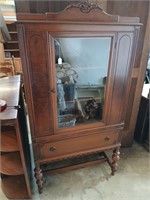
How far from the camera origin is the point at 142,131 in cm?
203

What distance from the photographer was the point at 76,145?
1358 millimetres

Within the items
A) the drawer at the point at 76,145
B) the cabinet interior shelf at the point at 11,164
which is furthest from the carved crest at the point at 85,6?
the cabinet interior shelf at the point at 11,164

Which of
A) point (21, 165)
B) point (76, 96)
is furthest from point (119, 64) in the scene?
point (21, 165)

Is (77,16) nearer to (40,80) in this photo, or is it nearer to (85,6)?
(85,6)

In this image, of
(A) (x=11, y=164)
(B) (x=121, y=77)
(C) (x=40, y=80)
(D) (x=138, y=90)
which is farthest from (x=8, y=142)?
(D) (x=138, y=90)

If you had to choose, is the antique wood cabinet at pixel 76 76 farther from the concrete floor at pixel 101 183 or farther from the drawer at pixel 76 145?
the concrete floor at pixel 101 183

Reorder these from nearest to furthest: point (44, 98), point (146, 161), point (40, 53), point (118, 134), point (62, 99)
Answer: point (40, 53) < point (44, 98) < point (62, 99) < point (118, 134) < point (146, 161)

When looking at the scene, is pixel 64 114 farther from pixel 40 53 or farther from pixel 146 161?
pixel 146 161

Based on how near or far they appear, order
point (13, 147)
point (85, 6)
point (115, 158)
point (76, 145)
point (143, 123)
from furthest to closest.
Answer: point (143, 123), point (115, 158), point (76, 145), point (13, 147), point (85, 6)

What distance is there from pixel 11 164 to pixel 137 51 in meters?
1.50

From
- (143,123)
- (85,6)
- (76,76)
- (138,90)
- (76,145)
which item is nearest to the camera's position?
(85,6)

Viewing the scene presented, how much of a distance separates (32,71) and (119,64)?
23.2 inches

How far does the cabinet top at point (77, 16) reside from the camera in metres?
0.88

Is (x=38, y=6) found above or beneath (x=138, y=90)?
above
